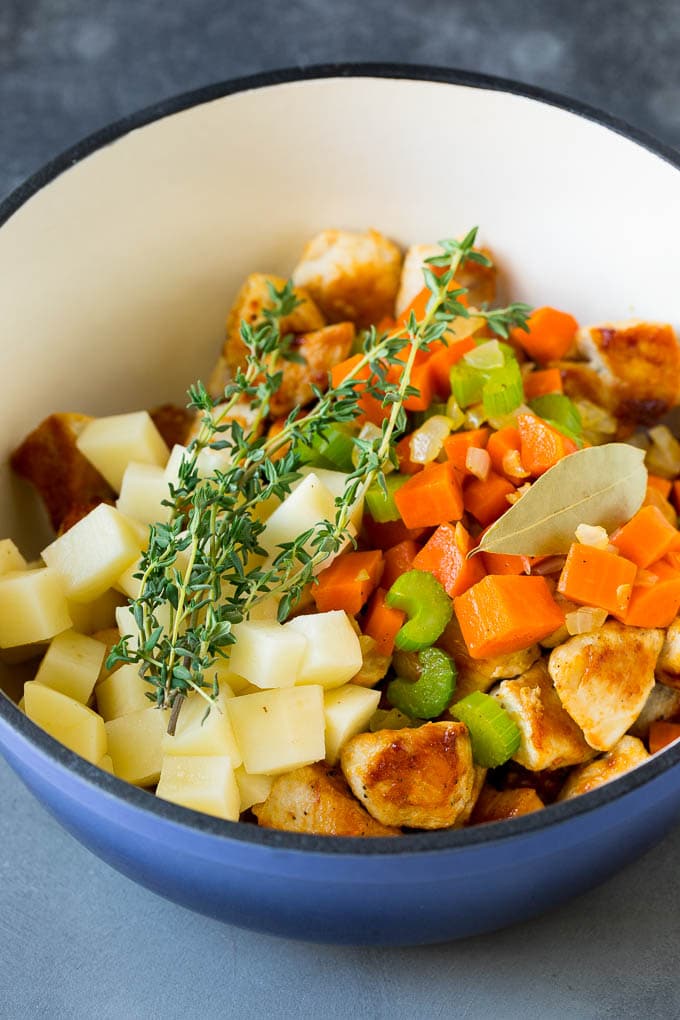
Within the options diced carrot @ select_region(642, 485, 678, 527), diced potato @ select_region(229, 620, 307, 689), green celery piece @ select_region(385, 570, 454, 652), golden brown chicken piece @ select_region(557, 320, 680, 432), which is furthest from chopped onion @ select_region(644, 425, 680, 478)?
diced potato @ select_region(229, 620, 307, 689)

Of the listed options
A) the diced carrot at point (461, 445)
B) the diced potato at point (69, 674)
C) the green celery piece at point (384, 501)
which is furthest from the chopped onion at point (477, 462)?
the diced potato at point (69, 674)

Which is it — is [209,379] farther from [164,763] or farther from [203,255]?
[164,763]

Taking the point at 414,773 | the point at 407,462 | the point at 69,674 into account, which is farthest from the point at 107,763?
the point at 407,462

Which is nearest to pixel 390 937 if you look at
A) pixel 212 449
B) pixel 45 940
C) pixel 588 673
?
pixel 588 673

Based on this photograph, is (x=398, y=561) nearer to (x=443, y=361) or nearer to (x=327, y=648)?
(x=327, y=648)

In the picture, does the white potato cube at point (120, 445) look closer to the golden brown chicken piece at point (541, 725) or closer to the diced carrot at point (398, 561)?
the diced carrot at point (398, 561)

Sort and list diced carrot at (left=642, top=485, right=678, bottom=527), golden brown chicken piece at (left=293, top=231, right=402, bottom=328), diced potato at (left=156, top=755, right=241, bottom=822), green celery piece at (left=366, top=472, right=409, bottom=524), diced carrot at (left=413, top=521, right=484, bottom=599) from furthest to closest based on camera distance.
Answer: golden brown chicken piece at (left=293, top=231, right=402, bottom=328) < diced carrot at (left=642, top=485, right=678, bottom=527) < green celery piece at (left=366, top=472, right=409, bottom=524) < diced carrot at (left=413, top=521, right=484, bottom=599) < diced potato at (left=156, top=755, right=241, bottom=822)

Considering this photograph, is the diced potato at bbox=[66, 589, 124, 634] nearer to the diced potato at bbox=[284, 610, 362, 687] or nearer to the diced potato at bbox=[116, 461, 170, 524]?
the diced potato at bbox=[116, 461, 170, 524]
